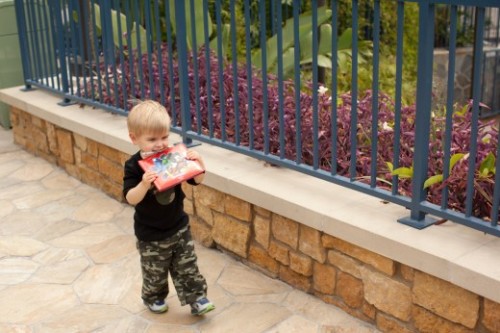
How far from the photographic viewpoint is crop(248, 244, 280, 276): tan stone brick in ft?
12.3

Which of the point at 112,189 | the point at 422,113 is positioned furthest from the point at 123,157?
the point at 422,113

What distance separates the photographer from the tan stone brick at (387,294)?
3.07 metres

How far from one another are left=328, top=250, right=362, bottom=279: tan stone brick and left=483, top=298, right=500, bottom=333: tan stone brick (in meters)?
0.63

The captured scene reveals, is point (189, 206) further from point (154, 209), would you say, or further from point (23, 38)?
point (23, 38)

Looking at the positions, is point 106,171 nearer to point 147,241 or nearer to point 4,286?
point 4,286

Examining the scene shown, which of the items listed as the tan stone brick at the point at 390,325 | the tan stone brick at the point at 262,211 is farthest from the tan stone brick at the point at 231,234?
the tan stone brick at the point at 390,325

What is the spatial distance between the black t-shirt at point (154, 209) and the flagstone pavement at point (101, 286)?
0.48 m

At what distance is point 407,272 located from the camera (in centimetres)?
303

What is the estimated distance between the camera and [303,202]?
3.40 m

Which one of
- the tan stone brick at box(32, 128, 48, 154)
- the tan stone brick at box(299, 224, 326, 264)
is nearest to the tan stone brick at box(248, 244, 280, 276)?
the tan stone brick at box(299, 224, 326, 264)

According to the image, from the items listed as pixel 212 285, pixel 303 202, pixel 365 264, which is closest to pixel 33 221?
pixel 212 285

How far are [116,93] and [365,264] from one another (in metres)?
2.53

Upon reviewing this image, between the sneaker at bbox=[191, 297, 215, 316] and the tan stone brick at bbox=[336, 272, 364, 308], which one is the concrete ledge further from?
the sneaker at bbox=[191, 297, 215, 316]

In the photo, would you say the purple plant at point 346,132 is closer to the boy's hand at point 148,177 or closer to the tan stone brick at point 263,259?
the tan stone brick at point 263,259
